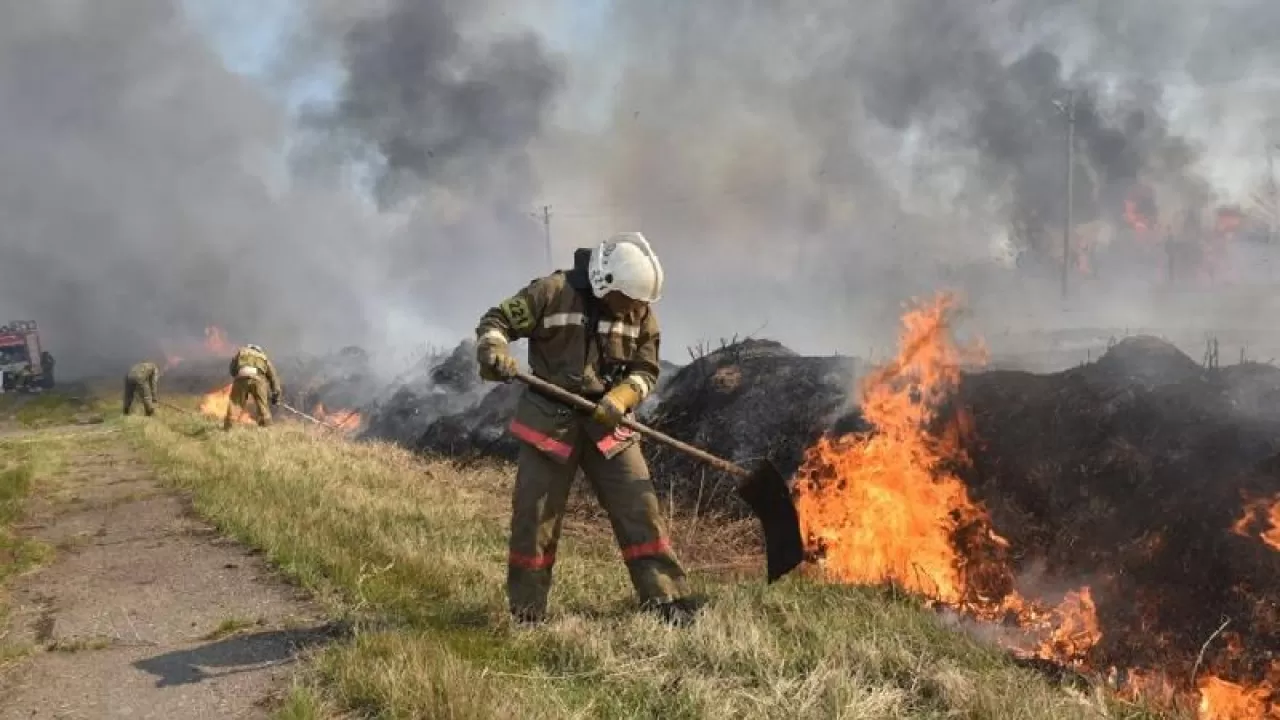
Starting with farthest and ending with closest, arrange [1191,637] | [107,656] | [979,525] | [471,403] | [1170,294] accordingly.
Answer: [1170,294] → [471,403] → [979,525] → [1191,637] → [107,656]

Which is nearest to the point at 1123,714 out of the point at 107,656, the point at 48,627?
the point at 107,656

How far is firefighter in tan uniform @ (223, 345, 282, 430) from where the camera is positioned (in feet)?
51.9

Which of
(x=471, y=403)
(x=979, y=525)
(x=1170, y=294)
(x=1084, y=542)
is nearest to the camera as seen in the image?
(x=1084, y=542)

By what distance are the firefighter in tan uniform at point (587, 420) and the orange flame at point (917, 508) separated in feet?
5.13

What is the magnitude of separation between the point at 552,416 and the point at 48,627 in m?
2.78

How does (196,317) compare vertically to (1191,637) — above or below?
above

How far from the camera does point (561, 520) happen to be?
15.3 ft

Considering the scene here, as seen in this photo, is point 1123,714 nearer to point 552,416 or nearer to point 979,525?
point 552,416

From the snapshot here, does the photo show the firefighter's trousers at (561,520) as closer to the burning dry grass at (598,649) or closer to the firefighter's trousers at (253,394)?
the burning dry grass at (598,649)

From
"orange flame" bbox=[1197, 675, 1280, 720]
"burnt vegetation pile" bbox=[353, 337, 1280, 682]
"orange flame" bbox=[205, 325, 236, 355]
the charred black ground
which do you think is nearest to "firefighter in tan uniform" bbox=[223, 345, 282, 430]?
the charred black ground

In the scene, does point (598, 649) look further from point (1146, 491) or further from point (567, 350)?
point (1146, 491)

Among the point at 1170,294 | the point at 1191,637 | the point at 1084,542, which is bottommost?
the point at 1191,637

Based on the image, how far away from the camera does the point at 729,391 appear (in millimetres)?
10828

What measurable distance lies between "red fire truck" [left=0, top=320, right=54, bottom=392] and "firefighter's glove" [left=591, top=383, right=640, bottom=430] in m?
40.6
